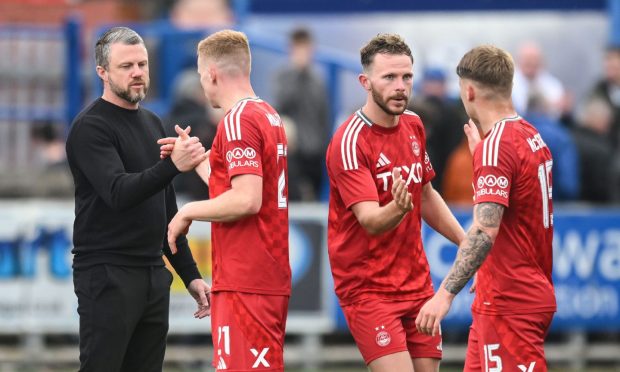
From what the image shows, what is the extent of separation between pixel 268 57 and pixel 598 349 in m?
4.95

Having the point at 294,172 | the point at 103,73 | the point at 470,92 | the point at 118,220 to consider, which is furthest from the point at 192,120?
the point at 470,92

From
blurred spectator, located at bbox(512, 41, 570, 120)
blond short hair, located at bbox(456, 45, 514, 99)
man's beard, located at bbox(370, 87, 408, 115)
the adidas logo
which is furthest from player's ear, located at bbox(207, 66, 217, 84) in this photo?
blurred spectator, located at bbox(512, 41, 570, 120)

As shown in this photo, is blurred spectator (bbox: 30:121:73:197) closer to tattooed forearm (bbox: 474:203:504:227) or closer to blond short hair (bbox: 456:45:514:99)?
blond short hair (bbox: 456:45:514:99)

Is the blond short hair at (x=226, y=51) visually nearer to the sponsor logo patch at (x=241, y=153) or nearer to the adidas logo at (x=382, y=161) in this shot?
the sponsor logo patch at (x=241, y=153)

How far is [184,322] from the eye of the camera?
13109 millimetres

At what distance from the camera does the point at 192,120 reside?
1355 centimetres

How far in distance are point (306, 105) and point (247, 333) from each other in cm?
725

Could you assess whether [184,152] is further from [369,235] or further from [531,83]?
[531,83]

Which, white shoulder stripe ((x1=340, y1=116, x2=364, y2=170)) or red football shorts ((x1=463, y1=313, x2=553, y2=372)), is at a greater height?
white shoulder stripe ((x1=340, y1=116, x2=364, y2=170))

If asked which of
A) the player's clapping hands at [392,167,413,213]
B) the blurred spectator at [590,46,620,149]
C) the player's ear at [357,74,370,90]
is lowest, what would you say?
the player's clapping hands at [392,167,413,213]

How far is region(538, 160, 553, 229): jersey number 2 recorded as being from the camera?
7941 mm

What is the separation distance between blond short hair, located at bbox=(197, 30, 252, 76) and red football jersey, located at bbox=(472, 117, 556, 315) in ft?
4.84

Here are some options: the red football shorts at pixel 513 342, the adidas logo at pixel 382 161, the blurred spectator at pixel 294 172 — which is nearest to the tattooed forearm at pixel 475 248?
the red football shorts at pixel 513 342

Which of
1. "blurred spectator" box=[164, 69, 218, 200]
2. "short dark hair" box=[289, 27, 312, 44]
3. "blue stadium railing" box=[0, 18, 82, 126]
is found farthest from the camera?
"blue stadium railing" box=[0, 18, 82, 126]
